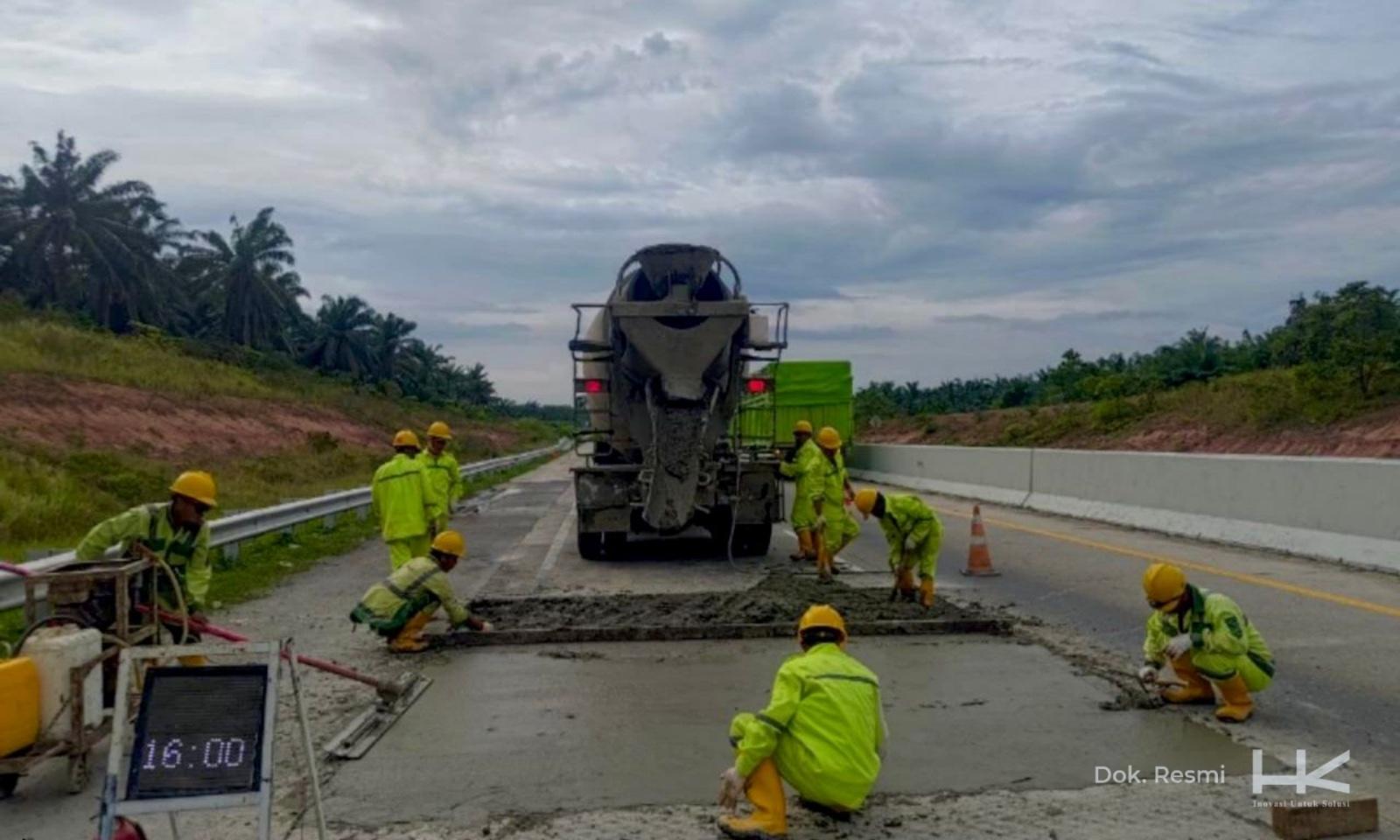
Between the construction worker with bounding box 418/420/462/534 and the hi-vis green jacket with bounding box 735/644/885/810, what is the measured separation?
6.04m

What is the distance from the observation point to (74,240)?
59.2m

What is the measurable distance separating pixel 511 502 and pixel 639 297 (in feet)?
43.1

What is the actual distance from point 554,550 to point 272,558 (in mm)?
3429

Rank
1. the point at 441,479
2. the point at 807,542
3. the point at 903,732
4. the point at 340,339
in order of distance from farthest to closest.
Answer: the point at 340,339 < the point at 807,542 < the point at 441,479 < the point at 903,732

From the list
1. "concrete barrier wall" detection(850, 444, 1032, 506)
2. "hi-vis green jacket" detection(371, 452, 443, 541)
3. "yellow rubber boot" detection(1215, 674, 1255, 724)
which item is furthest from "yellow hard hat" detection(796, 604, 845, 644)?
"concrete barrier wall" detection(850, 444, 1032, 506)

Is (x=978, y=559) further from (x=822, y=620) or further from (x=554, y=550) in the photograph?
(x=822, y=620)

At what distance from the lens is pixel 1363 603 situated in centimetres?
1001

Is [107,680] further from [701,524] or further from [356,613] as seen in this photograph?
[701,524]

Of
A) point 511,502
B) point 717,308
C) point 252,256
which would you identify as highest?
point 252,256

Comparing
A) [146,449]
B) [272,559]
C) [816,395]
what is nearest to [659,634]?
[272,559]

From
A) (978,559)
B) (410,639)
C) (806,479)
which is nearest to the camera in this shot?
(410,639)

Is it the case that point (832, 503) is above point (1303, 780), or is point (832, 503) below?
above

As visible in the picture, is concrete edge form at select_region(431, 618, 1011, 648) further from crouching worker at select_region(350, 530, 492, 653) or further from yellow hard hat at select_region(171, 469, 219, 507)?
yellow hard hat at select_region(171, 469, 219, 507)

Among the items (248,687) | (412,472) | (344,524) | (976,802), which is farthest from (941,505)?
(248,687)
